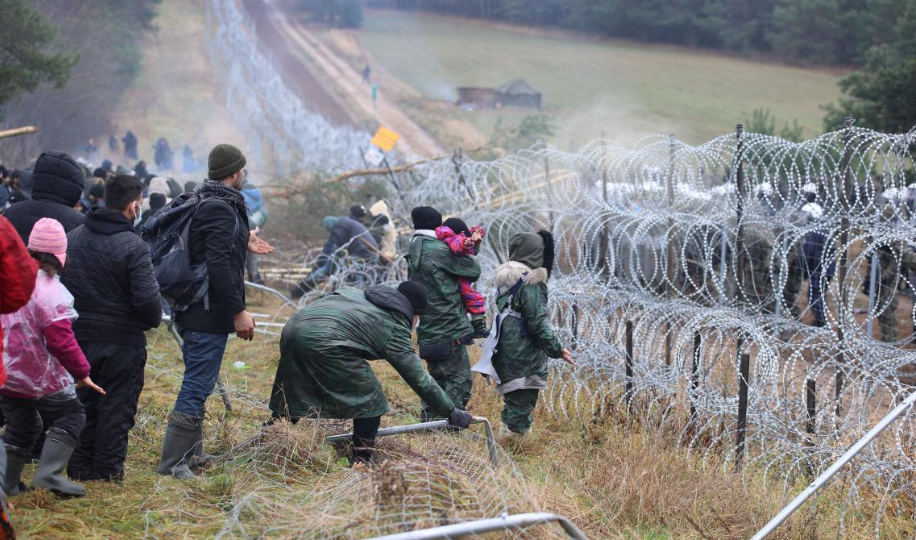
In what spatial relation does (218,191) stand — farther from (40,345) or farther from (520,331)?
(520,331)

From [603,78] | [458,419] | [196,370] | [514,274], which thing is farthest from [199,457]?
[603,78]

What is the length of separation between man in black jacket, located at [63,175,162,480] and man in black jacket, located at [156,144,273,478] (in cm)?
24

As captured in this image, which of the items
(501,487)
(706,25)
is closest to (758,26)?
(706,25)

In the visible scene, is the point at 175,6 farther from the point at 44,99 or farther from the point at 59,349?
the point at 59,349

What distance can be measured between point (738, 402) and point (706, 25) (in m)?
42.4

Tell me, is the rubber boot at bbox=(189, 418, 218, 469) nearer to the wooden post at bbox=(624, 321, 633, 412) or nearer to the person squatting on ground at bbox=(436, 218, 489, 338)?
the person squatting on ground at bbox=(436, 218, 489, 338)

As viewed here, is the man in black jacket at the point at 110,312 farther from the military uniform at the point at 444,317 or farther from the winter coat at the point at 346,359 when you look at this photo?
→ the military uniform at the point at 444,317

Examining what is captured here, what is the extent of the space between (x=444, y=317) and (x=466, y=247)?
49 cm

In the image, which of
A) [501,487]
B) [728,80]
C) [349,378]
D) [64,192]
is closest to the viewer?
[501,487]

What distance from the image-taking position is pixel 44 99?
1141 inches

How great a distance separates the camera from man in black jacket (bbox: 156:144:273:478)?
14.0 feet

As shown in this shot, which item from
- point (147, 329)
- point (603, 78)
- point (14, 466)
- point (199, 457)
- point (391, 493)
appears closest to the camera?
point (391, 493)

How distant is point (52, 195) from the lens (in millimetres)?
5164

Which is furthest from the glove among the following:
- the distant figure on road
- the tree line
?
the distant figure on road
